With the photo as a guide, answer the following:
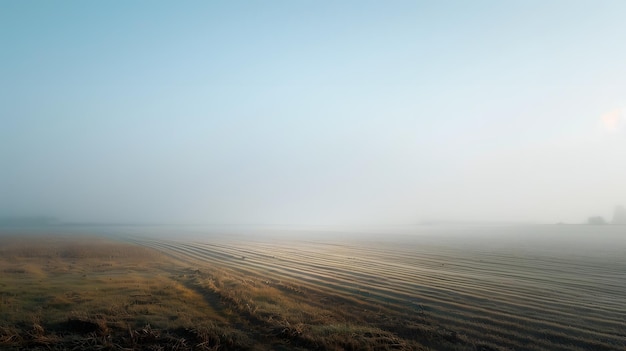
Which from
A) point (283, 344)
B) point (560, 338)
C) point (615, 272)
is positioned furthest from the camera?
point (615, 272)

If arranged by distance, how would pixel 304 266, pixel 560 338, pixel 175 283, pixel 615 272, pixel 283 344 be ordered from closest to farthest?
pixel 283 344, pixel 560 338, pixel 175 283, pixel 615 272, pixel 304 266

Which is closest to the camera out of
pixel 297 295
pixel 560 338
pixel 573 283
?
pixel 560 338

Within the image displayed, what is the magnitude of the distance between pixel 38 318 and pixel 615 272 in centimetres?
3806

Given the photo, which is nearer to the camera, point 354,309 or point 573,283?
point 354,309

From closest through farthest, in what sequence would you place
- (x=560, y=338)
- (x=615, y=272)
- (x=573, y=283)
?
(x=560, y=338) → (x=573, y=283) → (x=615, y=272)

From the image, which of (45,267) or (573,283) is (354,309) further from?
(45,267)

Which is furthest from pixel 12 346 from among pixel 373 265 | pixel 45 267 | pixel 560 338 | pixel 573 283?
pixel 573 283

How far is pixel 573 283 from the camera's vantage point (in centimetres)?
2236

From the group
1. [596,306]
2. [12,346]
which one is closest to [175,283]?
[12,346]

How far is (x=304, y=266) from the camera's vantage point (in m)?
30.7

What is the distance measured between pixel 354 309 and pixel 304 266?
15692 millimetres

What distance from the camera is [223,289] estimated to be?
18531 mm

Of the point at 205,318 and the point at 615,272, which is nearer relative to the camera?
the point at 205,318

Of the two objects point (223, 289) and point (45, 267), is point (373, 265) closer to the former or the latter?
point (223, 289)
